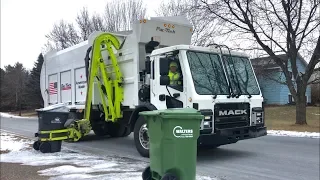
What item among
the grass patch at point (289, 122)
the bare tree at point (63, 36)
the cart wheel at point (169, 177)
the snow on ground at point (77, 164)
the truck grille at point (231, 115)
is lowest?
the snow on ground at point (77, 164)

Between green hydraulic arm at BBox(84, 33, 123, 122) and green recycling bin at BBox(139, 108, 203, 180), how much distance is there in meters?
4.92

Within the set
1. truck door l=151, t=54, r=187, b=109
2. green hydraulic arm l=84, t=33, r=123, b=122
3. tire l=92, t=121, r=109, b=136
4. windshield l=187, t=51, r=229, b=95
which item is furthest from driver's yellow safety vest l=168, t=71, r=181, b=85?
tire l=92, t=121, r=109, b=136

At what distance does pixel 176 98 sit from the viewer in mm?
8062

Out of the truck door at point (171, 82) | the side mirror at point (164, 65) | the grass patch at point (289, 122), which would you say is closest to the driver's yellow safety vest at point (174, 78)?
the truck door at point (171, 82)

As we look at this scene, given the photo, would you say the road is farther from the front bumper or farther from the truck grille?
the truck grille

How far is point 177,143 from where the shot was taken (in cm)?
491

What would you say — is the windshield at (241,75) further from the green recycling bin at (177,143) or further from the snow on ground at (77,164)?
the green recycling bin at (177,143)

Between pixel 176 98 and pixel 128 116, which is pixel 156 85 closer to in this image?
pixel 176 98

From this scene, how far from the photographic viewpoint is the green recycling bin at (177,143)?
4906mm

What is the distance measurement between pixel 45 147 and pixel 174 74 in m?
3.89

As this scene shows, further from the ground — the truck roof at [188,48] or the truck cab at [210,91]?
the truck roof at [188,48]

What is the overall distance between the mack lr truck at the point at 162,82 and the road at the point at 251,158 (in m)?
0.55

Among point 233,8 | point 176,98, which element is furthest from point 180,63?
point 233,8

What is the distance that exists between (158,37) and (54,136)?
3.65m
